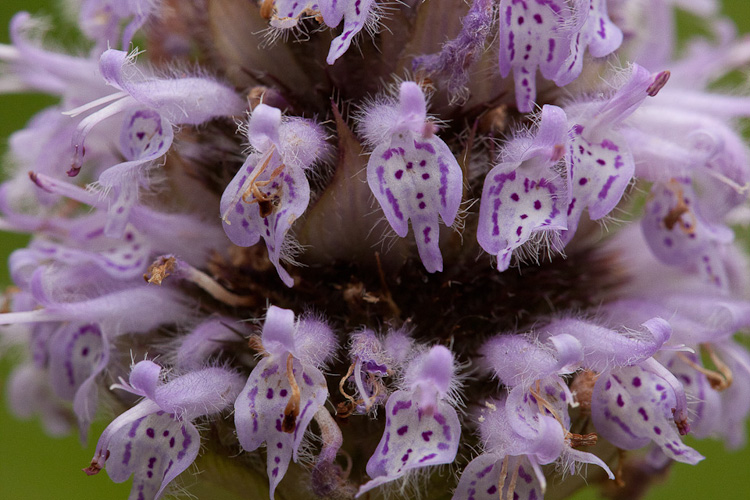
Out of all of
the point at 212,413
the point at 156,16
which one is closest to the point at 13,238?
the point at 156,16

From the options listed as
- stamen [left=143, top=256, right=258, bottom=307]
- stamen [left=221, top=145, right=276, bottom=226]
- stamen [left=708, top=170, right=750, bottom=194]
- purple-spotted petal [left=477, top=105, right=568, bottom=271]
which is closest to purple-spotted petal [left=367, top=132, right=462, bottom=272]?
purple-spotted petal [left=477, top=105, right=568, bottom=271]

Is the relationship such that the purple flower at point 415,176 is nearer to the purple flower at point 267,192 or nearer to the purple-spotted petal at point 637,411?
the purple flower at point 267,192

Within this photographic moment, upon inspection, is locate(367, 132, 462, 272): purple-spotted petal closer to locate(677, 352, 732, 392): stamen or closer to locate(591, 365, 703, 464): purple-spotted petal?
locate(591, 365, 703, 464): purple-spotted petal

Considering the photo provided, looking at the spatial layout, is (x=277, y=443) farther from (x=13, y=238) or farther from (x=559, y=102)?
(x=13, y=238)

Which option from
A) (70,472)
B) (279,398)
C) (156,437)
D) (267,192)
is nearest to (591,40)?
(267,192)

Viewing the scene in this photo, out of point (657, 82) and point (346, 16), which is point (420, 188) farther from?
point (657, 82)

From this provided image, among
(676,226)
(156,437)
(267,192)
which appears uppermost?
(267,192)
